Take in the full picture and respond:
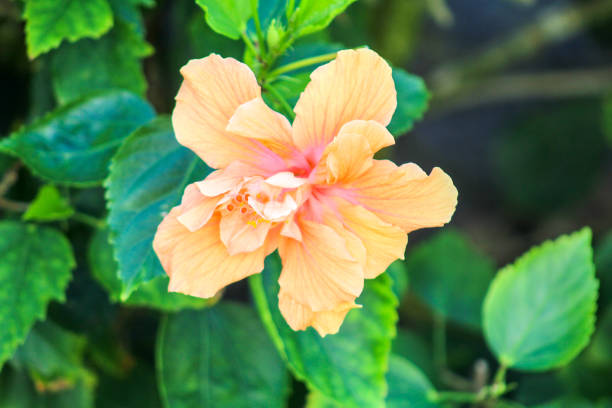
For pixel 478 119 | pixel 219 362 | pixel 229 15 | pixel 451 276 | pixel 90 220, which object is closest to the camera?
pixel 229 15

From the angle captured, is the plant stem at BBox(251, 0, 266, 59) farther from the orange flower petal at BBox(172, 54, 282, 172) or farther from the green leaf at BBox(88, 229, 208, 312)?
the green leaf at BBox(88, 229, 208, 312)

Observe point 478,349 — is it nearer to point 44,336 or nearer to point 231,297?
point 231,297

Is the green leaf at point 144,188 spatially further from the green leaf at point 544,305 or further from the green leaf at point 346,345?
the green leaf at point 544,305

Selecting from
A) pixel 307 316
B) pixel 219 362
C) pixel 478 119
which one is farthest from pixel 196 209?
pixel 478 119

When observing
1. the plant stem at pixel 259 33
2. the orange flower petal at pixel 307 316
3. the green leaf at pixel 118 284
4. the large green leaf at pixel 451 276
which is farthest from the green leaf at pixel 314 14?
the large green leaf at pixel 451 276

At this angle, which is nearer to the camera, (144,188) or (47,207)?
(144,188)

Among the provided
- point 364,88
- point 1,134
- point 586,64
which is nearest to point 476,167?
point 586,64

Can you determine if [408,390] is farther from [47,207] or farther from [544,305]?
[47,207]

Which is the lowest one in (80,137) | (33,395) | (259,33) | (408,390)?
(33,395)
